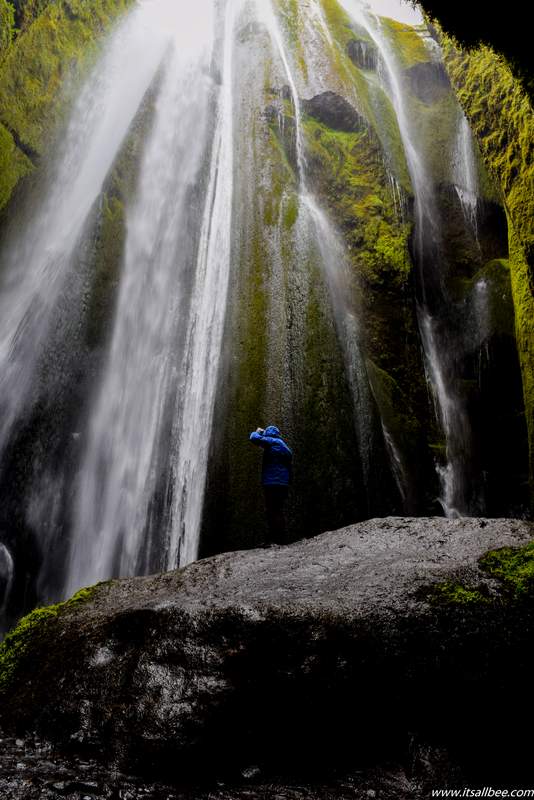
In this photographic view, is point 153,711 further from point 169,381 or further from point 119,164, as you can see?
point 119,164

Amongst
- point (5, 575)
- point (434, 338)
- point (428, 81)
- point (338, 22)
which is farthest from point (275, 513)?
point (338, 22)

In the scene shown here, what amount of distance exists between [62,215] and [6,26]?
168 inches

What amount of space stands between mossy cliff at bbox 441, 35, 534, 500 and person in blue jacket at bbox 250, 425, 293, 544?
347cm

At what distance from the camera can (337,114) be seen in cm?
1395

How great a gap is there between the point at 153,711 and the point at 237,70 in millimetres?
16246

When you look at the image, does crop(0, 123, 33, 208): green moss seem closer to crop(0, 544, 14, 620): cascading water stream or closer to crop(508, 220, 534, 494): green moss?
crop(0, 544, 14, 620): cascading water stream

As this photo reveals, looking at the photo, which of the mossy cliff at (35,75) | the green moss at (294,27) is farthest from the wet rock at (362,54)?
the mossy cliff at (35,75)

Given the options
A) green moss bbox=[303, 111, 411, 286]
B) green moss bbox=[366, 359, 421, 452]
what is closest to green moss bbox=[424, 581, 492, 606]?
green moss bbox=[366, 359, 421, 452]

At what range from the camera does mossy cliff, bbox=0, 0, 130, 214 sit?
1073 centimetres

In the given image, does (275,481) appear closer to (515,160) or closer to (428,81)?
(515,160)

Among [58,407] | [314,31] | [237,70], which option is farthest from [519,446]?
[314,31]

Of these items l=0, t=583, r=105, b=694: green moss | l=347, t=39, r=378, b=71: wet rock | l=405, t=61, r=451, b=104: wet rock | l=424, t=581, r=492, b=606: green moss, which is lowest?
l=405, t=61, r=451, b=104: wet rock

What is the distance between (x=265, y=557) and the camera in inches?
188

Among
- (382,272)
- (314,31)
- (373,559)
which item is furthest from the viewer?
Result: (314,31)
